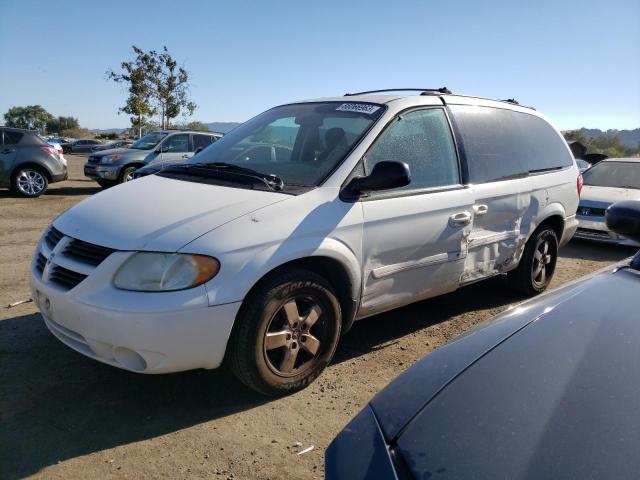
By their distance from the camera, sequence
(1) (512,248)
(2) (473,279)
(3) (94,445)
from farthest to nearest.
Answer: (1) (512,248) < (2) (473,279) < (3) (94,445)

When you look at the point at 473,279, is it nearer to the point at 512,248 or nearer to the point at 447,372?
the point at 512,248

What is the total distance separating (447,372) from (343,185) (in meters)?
1.74

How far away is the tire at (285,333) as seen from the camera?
2.77 meters

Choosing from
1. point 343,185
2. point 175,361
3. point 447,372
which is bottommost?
point 175,361

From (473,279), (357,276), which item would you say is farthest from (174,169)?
(473,279)

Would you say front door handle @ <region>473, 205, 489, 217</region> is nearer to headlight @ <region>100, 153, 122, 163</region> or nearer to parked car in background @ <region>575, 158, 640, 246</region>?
parked car in background @ <region>575, 158, 640, 246</region>

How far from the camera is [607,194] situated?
325 inches

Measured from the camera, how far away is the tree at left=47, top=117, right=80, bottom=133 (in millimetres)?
79188

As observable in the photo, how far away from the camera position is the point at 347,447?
4.73ft

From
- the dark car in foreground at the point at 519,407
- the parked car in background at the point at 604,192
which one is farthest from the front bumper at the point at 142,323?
the parked car in background at the point at 604,192

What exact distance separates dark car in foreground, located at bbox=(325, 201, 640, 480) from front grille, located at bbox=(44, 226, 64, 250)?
2279mm

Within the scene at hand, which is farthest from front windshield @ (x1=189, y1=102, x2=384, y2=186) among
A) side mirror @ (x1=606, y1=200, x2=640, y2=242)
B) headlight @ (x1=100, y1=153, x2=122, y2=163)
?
headlight @ (x1=100, y1=153, x2=122, y2=163)

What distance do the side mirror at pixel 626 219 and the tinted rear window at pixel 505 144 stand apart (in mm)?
1566

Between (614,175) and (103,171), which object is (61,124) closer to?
(103,171)
